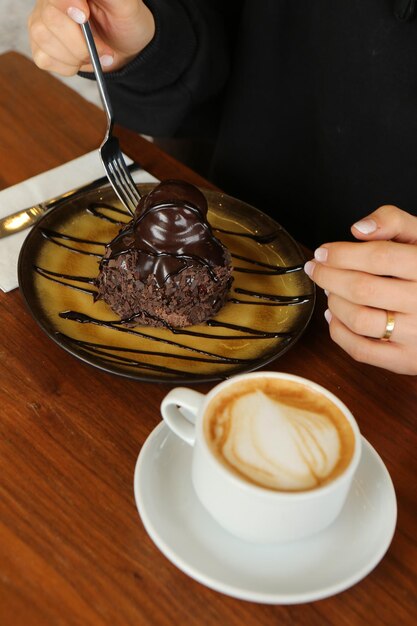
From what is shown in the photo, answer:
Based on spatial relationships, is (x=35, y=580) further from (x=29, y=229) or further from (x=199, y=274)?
(x=29, y=229)

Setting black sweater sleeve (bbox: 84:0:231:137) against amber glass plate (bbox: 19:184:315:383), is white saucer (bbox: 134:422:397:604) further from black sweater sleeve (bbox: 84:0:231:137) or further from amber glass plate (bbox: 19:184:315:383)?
black sweater sleeve (bbox: 84:0:231:137)

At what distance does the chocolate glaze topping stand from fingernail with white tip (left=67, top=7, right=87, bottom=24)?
263 mm

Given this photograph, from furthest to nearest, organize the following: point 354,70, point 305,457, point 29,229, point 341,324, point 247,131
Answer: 1. point 247,131
2. point 354,70
3. point 29,229
4. point 341,324
5. point 305,457

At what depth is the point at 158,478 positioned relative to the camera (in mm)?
651

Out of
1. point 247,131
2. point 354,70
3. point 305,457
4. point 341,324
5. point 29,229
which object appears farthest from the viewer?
point 247,131

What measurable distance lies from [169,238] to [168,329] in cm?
11

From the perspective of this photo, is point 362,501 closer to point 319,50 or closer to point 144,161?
point 144,161

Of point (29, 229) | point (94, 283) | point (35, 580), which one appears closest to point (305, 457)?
point (35, 580)

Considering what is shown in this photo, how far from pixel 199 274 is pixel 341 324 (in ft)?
0.59

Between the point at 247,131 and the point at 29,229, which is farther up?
the point at 29,229

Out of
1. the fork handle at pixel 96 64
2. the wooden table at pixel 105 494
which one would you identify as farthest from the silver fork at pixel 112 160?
the wooden table at pixel 105 494

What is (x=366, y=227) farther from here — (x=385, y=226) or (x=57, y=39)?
(x=57, y=39)

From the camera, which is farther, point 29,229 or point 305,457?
point 29,229

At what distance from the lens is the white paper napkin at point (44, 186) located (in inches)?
38.2
